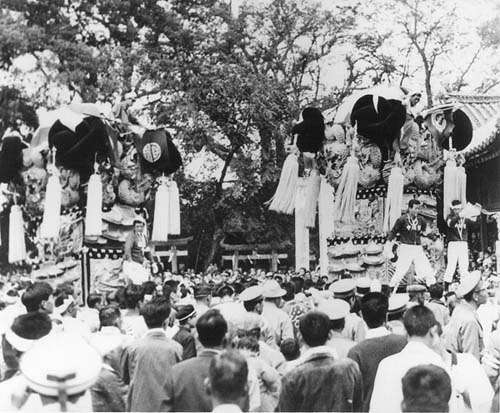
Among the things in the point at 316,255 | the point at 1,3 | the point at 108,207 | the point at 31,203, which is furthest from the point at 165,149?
the point at 316,255

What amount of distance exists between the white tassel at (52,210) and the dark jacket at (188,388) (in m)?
7.22

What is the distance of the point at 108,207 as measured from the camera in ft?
38.6

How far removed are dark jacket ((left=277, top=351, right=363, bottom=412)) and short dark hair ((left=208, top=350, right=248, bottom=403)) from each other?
78 centimetres

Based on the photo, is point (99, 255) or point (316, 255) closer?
point (99, 255)

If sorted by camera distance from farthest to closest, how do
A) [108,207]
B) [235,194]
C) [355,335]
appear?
[235,194], [108,207], [355,335]

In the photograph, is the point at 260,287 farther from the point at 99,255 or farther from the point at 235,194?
the point at 235,194

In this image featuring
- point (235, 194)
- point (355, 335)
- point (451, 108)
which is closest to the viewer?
point (355, 335)

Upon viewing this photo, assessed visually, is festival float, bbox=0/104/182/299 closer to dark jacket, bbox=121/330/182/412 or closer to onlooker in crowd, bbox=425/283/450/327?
onlooker in crowd, bbox=425/283/450/327

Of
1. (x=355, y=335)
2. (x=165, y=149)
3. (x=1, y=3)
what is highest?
(x=1, y=3)

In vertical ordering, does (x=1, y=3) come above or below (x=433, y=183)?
above

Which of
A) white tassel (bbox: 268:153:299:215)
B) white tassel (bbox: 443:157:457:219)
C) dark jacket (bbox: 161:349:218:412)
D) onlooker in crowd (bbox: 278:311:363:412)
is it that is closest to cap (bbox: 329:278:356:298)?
onlooker in crowd (bbox: 278:311:363:412)

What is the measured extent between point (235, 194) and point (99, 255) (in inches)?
272

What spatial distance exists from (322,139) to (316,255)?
6915mm

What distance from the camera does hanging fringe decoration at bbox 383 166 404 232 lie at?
10.8 meters
